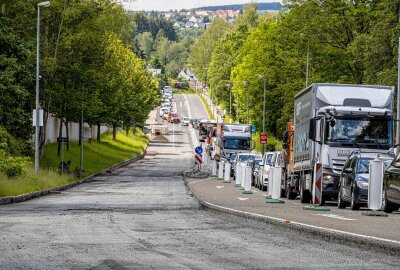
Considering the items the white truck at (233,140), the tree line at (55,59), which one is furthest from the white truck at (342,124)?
the white truck at (233,140)

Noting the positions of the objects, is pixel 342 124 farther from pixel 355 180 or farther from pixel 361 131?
pixel 355 180

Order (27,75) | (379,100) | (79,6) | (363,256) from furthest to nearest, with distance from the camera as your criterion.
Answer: (79,6)
(27,75)
(379,100)
(363,256)

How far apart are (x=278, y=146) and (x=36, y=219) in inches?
2633

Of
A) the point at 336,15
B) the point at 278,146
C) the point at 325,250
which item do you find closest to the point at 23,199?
the point at 325,250

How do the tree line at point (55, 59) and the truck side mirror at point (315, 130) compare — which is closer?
the truck side mirror at point (315, 130)

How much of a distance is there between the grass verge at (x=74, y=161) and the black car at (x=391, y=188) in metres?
16.3

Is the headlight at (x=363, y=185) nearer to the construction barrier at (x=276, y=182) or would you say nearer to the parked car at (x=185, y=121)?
the construction barrier at (x=276, y=182)

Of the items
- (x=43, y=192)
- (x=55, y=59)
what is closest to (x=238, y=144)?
(x=55, y=59)

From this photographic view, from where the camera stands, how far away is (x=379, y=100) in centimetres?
3238

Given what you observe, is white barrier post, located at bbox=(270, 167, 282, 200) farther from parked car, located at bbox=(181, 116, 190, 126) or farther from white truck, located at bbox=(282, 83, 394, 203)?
parked car, located at bbox=(181, 116, 190, 126)

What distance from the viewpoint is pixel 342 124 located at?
31.7 meters

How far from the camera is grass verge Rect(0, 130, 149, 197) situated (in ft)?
139

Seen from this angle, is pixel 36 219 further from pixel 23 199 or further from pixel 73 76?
pixel 73 76

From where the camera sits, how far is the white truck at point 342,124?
1246 inches
